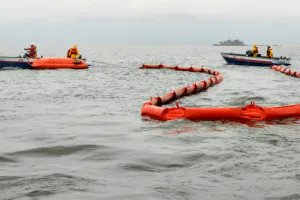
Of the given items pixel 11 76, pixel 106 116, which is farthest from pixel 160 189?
pixel 11 76

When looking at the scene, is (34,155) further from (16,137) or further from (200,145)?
(200,145)

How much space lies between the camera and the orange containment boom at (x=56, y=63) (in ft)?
112

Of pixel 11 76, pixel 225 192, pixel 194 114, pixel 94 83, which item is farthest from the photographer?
pixel 11 76

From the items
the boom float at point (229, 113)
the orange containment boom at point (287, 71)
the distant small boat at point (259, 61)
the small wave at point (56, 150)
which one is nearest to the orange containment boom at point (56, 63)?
the distant small boat at point (259, 61)

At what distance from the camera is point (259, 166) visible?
7898 millimetres

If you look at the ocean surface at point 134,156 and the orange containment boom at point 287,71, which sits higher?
the orange containment boom at point 287,71

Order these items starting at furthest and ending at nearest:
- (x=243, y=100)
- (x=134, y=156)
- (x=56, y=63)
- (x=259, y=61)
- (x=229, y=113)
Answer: (x=259, y=61) → (x=56, y=63) → (x=243, y=100) → (x=229, y=113) → (x=134, y=156)

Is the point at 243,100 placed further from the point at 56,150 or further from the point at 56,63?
the point at 56,63

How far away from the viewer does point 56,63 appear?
34562mm

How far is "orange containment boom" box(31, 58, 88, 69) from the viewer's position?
112 ft

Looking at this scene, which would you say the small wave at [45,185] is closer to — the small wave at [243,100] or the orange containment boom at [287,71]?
the small wave at [243,100]

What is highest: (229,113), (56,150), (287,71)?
(287,71)

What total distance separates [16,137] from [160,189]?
5.52 m

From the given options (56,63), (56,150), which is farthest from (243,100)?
(56,63)
